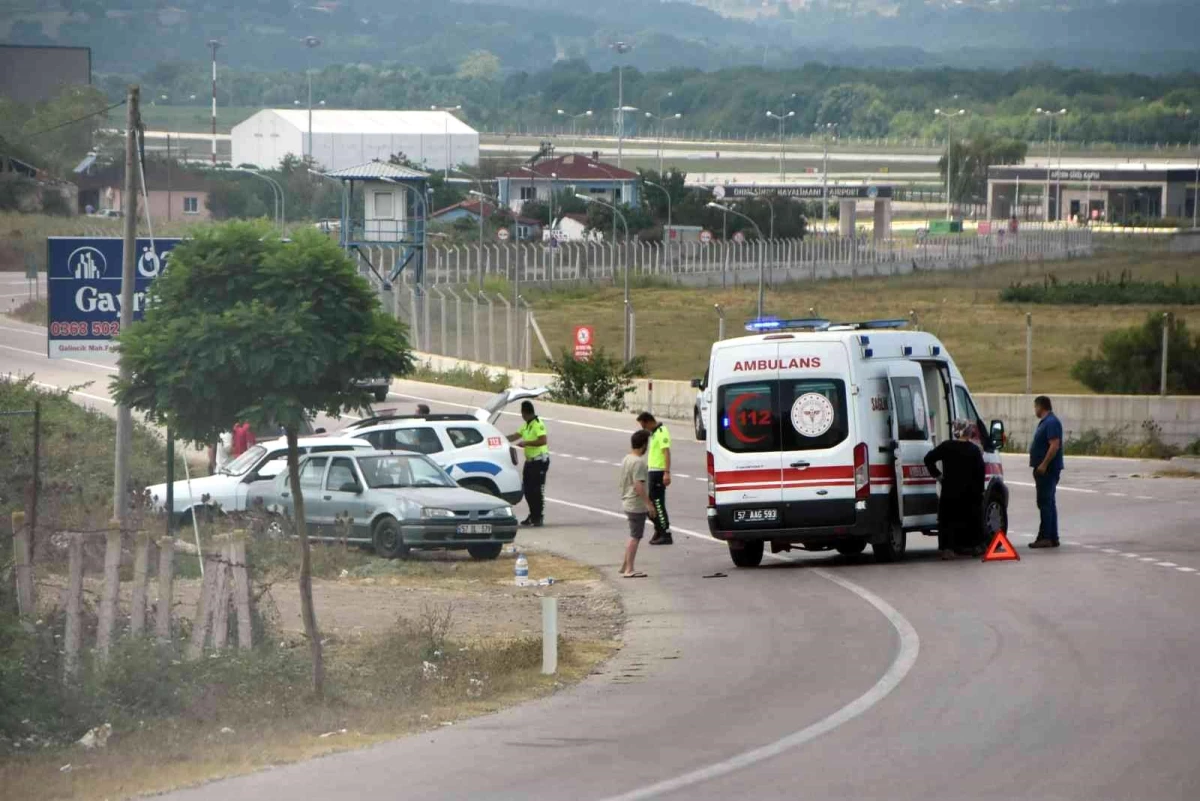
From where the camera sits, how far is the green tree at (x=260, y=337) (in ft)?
42.5

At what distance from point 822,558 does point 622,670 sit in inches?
317

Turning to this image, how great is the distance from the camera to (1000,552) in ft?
67.9

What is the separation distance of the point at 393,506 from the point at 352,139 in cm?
12533

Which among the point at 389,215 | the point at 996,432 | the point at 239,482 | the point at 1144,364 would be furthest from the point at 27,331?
the point at 996,432

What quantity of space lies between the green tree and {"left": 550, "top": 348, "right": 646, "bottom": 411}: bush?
108 feet

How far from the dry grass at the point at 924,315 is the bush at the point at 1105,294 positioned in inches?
69.8

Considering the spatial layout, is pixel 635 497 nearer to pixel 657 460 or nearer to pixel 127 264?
pixel 657 460

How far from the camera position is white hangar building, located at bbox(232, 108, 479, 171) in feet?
474

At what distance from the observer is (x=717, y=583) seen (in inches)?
778

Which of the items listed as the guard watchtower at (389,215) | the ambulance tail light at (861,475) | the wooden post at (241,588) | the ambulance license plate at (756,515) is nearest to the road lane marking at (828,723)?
the ambulance tail light at (861,475)

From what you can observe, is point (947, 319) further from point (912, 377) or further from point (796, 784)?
point (796, 784)

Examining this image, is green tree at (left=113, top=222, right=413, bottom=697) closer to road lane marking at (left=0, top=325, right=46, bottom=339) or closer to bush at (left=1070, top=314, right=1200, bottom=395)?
bush at (left=1070, top=314, right=1200, bottom=395)

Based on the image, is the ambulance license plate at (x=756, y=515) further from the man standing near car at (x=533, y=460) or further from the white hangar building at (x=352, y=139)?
the white hangar building at (x=352, y=139)

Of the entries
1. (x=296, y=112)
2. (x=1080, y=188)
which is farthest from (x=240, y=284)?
(x=1080, y=188)
